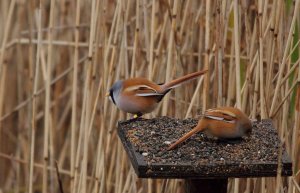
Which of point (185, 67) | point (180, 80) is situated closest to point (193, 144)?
point (180, 80)

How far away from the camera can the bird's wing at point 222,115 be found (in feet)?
7.91

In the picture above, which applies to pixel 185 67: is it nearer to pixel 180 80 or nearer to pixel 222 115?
pixel 180 80

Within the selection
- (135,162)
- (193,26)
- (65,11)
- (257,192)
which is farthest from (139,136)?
(65,11)

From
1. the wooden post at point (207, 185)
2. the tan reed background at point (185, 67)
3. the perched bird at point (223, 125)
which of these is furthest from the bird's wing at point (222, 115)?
the tan reed background at point (185, 67)

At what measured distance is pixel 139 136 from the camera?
8.39 ft

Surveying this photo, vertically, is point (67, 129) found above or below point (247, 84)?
below

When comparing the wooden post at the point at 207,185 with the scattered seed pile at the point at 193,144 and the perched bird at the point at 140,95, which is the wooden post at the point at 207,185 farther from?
the perched bird at the point at 140,95

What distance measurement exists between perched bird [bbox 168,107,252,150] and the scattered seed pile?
43 millimetres

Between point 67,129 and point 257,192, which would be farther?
point 67,129

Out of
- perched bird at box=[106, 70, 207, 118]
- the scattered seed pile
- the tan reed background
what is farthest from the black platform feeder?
the tan reed background

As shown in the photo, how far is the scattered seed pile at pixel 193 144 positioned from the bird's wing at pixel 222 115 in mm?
98

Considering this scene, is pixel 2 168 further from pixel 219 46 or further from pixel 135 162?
pixel 135 162

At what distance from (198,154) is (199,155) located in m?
0.02

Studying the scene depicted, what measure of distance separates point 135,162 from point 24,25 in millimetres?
3289
